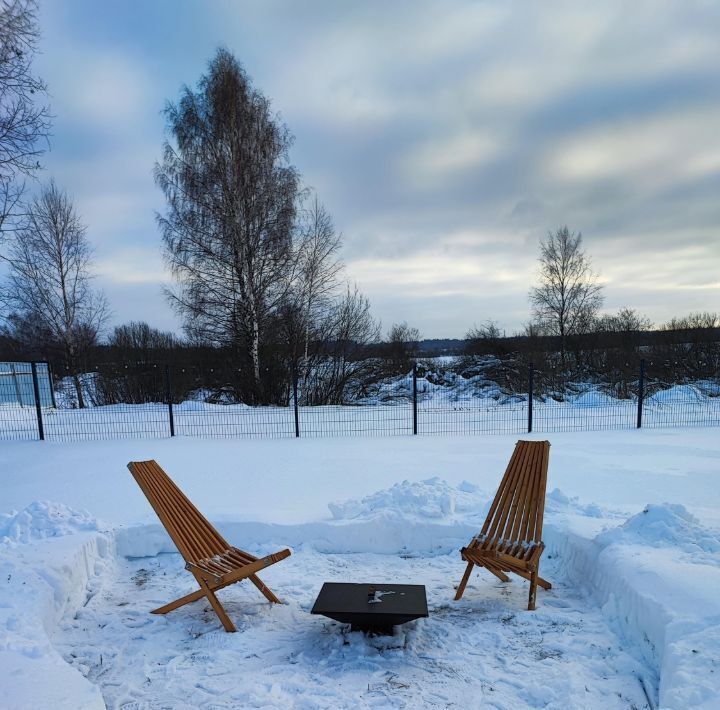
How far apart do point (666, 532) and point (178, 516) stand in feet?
12.1

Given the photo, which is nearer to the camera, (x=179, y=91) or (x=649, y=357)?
(x=179, y=91)

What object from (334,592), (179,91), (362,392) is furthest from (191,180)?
(334,592)

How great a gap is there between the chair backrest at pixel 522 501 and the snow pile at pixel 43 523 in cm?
355

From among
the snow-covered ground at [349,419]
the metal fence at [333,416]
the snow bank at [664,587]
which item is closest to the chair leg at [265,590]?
the snow bank at [664,587]

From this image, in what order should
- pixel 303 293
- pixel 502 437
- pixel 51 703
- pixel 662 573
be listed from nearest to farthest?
pixel 51 703 < pixel 662 573 < pixel 502 437 < pixel 303 293

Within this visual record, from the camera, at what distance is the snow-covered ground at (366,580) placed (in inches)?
98.8

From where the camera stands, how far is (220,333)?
1545cm

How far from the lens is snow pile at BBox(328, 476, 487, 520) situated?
4727 millimetres

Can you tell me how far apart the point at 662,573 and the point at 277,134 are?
51.1 feet

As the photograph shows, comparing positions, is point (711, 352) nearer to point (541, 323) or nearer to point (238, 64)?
point (541, 323)

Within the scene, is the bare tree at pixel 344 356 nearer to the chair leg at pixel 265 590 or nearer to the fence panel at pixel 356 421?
the fence panel at pixel 356 421

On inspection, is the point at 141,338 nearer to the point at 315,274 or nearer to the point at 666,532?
the point at 315,274

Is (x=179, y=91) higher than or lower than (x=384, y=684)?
higher

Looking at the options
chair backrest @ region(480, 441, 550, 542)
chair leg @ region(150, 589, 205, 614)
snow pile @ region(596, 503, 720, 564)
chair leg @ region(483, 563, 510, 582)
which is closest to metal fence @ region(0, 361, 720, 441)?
chair backrest @ region(480, 441, 550, 542)
